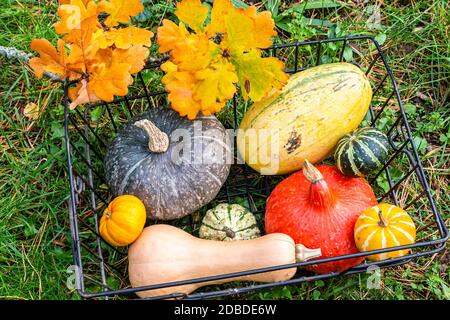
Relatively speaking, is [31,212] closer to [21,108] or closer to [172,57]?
[21,108]

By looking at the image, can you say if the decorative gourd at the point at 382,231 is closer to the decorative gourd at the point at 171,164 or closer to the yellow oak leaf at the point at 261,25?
the decorative gourd at the point at 171,164

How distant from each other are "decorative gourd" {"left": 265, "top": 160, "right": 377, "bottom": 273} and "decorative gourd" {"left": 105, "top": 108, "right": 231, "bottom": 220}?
0.35 m

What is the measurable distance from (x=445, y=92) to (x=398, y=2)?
63 centimetres

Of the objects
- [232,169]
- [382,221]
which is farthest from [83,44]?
[382,221]

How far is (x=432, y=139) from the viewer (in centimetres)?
313

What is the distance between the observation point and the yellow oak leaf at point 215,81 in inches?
93.8

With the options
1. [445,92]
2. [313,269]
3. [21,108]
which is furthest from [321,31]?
[21,108]

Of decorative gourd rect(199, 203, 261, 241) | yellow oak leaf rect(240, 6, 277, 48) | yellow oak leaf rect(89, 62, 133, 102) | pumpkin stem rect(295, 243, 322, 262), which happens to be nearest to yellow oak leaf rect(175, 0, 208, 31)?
yellow oak leaf rect(240, 6, 277, 48)

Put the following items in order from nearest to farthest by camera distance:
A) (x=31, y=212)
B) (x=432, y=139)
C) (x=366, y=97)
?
(x=366, y=97)
(x=31, y=212)
(x=432, y=139)

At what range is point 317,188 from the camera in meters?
2.42

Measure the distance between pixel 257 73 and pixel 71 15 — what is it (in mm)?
840

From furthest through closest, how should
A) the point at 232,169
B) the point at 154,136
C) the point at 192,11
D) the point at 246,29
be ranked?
the point at 232,169
the point at 154,136
the point at 192,11
the point at 246,29

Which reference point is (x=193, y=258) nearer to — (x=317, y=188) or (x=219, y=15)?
(x=317, y=188)
